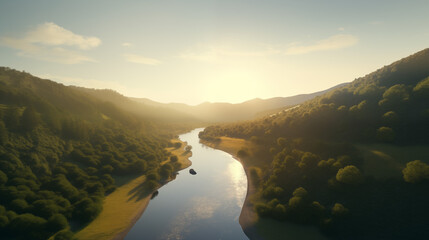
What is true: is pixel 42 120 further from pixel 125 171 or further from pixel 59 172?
pixel 125 171

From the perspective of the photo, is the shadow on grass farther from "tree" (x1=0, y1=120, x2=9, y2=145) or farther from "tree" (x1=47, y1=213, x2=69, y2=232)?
"tree" (x1=0, y1=120, x2=9, y2=145)

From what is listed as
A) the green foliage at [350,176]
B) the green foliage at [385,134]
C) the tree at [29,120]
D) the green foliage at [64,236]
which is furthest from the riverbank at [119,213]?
the green foliage at [385,134]

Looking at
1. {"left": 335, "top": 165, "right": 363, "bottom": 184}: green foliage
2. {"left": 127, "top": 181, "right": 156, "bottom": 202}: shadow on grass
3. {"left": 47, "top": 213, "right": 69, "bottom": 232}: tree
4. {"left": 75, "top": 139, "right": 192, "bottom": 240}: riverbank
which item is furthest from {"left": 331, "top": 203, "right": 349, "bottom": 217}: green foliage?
{"left": 47, "top": 213, "right": 69, "bottom": 232}: tree

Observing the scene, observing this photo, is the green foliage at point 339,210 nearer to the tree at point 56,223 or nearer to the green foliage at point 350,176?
the green foliage at point 350,176

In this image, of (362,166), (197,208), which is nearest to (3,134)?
(197,208)

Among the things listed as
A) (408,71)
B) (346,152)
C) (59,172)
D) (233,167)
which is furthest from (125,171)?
(408,71)
